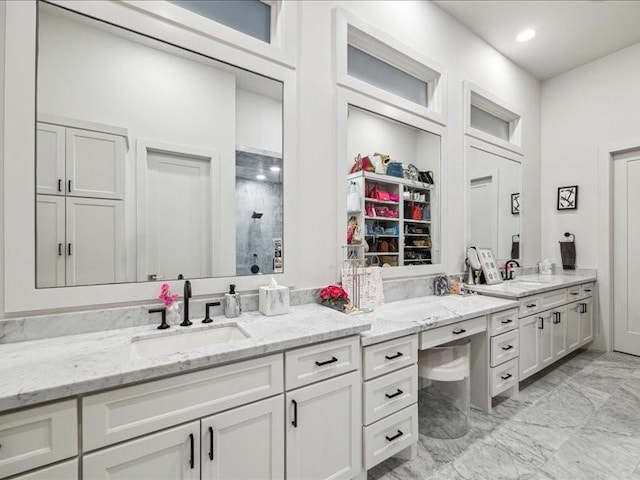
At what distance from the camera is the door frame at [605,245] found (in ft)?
11.6

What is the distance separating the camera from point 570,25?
3.05 meters

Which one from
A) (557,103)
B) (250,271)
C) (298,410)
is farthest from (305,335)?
(557,103)

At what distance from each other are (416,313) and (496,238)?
1881 mm

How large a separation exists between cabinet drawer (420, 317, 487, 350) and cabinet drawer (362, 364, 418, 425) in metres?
0.18

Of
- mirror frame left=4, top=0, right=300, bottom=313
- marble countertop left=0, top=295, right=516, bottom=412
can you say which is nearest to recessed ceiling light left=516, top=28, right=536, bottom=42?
marble countertop left=0, top=295, right=516, bottom=412

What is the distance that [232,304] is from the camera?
5.52ft

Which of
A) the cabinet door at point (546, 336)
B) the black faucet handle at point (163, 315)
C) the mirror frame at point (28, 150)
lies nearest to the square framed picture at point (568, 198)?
the cabinet door at point (546, 336)

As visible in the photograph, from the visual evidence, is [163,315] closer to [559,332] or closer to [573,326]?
[559,332]

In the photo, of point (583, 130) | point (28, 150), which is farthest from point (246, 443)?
point (583, 130)

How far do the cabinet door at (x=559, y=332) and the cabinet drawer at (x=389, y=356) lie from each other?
204 cm

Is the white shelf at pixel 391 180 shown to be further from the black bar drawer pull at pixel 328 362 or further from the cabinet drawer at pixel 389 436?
the cabinet drawer at pixel 389 436

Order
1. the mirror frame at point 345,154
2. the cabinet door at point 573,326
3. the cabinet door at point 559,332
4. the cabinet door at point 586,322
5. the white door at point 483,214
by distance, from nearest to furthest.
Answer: the mirror frame at point 345,154, the cabinet door at point 559,332, the white door at point 483,214, the cabinet door at point 573,326, the cabinet door at point 586,322

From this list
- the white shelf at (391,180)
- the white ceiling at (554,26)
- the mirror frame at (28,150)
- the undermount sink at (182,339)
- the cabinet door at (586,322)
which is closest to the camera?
the mirror frame at (28,150)

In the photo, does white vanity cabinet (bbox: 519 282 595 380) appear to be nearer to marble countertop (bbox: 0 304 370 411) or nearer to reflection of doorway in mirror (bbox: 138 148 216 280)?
marble countertop (bbox: 0 304 370 411)
